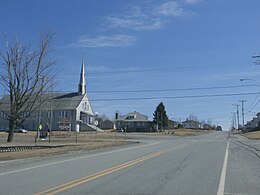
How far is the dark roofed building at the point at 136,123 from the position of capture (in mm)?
134375

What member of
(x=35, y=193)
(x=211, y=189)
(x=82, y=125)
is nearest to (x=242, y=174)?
(x=211, y=189)

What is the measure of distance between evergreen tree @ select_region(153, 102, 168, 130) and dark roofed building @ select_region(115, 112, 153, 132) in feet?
10.5

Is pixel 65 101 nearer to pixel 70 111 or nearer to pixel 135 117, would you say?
pixel 70 111

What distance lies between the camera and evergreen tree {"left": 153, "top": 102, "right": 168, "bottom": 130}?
424 ft

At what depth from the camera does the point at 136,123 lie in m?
138

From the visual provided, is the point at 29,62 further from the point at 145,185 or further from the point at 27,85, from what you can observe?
the point at 145,185

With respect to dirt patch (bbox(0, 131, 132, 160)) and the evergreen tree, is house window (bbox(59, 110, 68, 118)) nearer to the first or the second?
the evergreen tree

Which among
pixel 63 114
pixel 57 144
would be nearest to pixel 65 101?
pixel 63 114

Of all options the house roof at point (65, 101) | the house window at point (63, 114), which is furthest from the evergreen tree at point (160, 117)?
the house window at point (63, 114)

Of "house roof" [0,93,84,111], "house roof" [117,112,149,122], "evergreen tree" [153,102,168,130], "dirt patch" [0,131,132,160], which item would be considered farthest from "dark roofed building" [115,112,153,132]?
"dirt patch" [0,131,132,160]

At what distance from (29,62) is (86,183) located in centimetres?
3882

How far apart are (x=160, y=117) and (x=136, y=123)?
11.9 metres

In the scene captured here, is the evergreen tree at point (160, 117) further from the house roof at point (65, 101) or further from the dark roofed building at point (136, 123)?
the house roof at point (65, 101)

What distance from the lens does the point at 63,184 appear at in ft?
38.3
